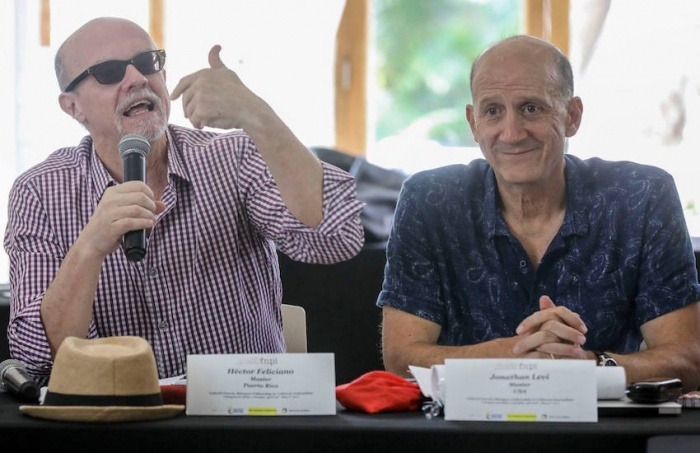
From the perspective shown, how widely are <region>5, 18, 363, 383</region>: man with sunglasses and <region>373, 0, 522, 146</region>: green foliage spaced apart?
296cm

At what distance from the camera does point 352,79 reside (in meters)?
5.22

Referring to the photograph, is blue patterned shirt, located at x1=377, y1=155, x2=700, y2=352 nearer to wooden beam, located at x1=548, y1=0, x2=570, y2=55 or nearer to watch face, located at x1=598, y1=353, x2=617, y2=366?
watch face, located at x1=598, y1=353, x2=617, y2=366

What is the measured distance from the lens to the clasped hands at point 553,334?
5.69ft

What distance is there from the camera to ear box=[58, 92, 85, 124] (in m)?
2.31

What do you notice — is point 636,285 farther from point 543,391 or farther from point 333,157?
point 333,157

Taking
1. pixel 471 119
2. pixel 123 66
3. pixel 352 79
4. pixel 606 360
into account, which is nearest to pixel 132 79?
pixel 123 66

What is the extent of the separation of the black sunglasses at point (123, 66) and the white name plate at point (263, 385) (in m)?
0.97

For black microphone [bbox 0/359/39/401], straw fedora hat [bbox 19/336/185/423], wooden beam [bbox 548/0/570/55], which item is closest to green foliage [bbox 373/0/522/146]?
wooden beam [bbox 548/0/570/55]

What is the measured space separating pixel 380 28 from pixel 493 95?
315 cm

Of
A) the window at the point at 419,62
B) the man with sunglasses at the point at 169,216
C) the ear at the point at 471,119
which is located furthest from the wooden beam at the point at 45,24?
the ear at the point at 471,119

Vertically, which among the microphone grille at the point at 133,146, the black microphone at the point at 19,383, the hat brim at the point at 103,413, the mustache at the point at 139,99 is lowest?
the hat brim at the point at 103,413

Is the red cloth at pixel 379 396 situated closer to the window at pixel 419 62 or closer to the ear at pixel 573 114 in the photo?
the ear at pixel 573 114

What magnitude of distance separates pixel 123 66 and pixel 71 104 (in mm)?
192

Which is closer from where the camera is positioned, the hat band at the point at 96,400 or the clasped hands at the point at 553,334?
the hat band at the point at 96,400
